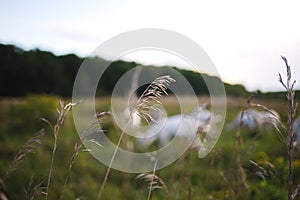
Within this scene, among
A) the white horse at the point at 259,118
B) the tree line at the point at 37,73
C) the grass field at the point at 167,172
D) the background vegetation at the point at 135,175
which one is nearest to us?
the white horse at the point at 259,118

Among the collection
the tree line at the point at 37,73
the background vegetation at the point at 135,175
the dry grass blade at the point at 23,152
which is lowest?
the tree line at the point at 37,73

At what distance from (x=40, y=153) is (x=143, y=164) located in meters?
1.94

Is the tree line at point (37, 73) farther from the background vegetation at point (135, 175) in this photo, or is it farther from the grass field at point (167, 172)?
the grass field at point (167, 172)

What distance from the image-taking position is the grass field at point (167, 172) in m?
2.92

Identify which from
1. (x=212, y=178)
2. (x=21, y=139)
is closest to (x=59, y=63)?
(x=21, y=139)

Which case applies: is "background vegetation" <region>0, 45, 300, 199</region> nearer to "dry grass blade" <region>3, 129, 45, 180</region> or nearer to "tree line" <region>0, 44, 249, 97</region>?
"dry grass blade" <region>3, 129, 45, 180</region>

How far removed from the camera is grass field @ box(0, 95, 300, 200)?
2.92 m

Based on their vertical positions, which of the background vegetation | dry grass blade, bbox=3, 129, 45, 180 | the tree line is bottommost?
the tree line

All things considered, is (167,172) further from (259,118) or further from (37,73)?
(37,73)

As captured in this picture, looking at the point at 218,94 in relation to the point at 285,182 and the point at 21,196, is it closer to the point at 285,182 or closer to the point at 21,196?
the point at 285,182

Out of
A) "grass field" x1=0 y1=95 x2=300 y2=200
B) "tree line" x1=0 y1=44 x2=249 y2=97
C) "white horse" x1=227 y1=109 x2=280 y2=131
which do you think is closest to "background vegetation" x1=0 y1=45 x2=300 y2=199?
"grass field" x1=0 y1=95 x2=300 y2=200

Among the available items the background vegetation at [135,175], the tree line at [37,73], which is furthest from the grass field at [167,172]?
the tree line at [37,73]

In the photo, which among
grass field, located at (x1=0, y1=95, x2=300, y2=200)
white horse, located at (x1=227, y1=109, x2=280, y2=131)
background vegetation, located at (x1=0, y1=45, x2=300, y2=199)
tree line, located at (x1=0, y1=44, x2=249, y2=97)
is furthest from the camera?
tree line, located at (x1=0, y1=44, x2=249, y2=97)

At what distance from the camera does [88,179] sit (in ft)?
17.0
